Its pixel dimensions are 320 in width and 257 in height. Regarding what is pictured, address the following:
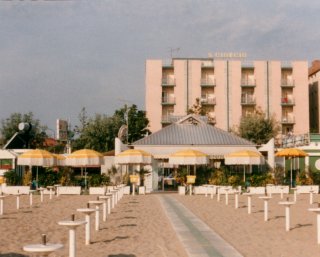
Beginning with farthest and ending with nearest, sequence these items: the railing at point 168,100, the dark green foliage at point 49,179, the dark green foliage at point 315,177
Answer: the railing at point 168,100 → the dark green foliage at point 49,179 → the dark green foliage at point 315,177

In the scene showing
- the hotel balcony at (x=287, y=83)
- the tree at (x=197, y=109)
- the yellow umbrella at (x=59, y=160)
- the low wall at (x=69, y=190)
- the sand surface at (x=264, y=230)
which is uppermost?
the hotel balcony at (x=287, y=83)

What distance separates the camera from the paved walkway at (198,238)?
1073cm

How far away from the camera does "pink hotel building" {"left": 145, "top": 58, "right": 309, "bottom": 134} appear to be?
68.1 meters

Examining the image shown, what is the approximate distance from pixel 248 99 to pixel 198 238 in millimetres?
56992

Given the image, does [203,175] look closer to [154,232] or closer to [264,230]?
[264,230]

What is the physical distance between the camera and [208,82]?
68.5 m

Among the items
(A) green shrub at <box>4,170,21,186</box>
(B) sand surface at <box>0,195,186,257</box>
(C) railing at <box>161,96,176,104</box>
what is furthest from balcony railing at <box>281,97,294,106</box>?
(B) sand surface at <box>0,195,186,257</box>

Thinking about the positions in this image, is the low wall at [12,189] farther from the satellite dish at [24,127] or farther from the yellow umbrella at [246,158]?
the satellite dish at [24,127]

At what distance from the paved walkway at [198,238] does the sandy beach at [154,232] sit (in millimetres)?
209

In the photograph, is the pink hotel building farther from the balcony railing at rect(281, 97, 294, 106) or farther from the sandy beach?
the sandy beach

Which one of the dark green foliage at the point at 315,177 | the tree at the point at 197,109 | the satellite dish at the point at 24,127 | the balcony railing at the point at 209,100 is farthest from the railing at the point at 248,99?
the dark green foliage at the point at 315,177

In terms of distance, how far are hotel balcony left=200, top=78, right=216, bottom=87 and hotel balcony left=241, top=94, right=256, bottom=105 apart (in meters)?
4.18

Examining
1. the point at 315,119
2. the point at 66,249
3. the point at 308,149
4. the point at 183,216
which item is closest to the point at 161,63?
the point at 315,119

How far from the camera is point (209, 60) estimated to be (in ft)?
240
